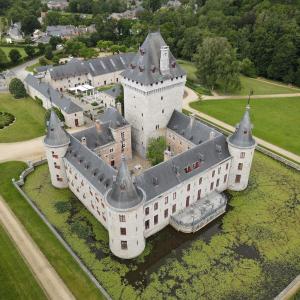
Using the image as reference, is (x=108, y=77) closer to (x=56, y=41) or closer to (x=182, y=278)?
(x=56, y=41)

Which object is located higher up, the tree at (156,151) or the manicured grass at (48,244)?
the tree at (156,151)

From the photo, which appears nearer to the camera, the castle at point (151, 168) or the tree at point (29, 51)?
the castle at point (151, 168)

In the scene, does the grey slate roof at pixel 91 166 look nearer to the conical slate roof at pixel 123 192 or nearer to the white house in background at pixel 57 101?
the conical slate roof at pixel 123 192

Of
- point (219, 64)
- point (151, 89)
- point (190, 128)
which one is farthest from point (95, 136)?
point (219, 64)

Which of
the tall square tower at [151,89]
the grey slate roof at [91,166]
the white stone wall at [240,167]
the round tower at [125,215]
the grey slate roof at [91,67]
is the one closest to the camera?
the round tower at [125,215]

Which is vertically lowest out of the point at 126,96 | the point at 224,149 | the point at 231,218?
the point at 231,218

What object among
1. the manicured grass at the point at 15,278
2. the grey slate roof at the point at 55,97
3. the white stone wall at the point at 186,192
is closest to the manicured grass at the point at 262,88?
the grey slate roof at the point at 55,97

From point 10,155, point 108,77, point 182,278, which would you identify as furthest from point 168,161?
point 108,77
